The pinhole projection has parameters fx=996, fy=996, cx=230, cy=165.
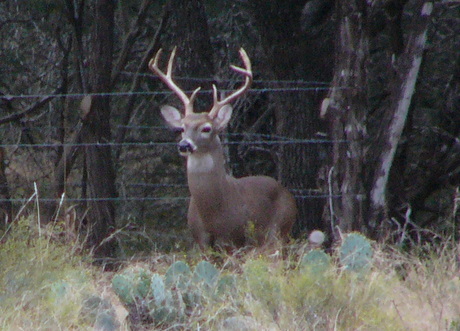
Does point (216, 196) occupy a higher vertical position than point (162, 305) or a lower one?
lower

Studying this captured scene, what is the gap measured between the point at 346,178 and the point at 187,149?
131 cm

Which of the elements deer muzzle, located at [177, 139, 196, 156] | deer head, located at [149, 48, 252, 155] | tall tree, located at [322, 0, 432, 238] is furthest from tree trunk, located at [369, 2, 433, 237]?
deer muzzle, located at [177, 139, 196, 156]

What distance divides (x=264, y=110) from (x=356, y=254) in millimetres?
5643

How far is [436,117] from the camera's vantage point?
10.5 metres

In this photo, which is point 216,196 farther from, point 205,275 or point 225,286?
point 225,286

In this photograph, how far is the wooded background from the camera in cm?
772

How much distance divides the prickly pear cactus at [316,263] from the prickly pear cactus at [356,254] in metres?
0.13

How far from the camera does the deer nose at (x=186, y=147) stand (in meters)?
7.99

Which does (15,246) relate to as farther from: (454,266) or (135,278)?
(454,266)

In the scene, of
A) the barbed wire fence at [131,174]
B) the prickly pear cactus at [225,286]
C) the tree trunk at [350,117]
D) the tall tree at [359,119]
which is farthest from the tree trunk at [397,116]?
the barbed wire fence at [131,174]

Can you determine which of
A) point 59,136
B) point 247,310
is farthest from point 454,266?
point 59,136

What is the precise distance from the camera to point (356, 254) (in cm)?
569

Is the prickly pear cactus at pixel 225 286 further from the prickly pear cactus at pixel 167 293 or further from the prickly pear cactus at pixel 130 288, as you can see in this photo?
the prickly pear cactus at pixel 130 288

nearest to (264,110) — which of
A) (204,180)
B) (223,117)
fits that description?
(223,117)
